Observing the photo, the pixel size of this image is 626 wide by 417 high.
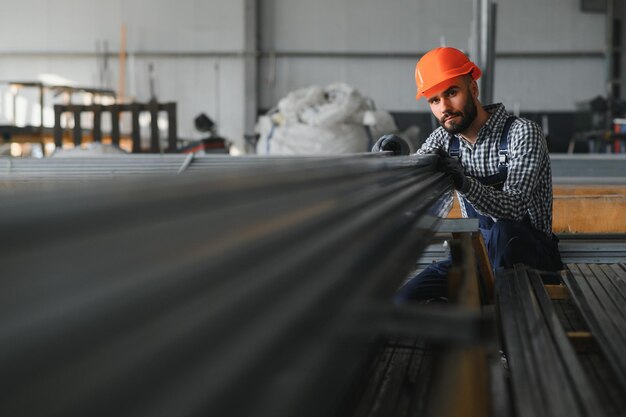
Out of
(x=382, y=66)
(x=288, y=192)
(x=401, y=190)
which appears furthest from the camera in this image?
(x=382, y=66)

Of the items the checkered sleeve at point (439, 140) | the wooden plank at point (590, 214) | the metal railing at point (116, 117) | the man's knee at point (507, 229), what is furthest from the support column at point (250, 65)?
the man's knee at point (507, 229)

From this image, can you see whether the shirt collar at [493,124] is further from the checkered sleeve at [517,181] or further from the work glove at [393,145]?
the work glove at [393,145]

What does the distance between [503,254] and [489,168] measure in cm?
35

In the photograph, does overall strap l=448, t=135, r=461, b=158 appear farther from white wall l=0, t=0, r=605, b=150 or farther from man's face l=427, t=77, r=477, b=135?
white wall l=0, t=0, r=605, b=150

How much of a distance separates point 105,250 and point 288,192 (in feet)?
0.97

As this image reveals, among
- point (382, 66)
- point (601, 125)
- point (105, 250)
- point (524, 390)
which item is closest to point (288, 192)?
point (105, 250)

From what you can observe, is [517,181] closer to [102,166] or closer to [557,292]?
[557,292]

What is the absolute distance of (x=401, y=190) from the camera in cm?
134

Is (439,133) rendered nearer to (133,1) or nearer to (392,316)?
(392,316)

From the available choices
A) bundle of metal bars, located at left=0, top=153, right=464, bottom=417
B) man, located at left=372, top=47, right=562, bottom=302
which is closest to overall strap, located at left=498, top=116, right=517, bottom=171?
man, located at left=372, top=47, right=562, bottom=302

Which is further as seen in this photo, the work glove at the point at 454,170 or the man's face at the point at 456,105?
the man's face at the point at 456,105

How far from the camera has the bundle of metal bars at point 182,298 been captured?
0.39 metres

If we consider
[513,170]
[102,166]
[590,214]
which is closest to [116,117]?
[102,166]

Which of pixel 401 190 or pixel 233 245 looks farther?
pixel 401 190
